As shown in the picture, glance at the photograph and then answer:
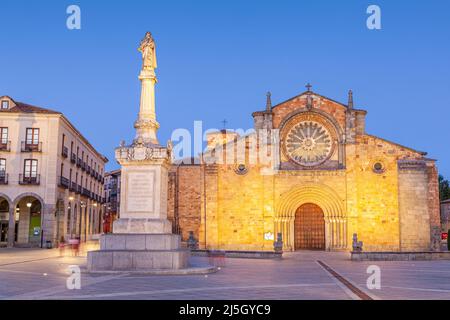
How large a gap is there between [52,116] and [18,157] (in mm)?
3915

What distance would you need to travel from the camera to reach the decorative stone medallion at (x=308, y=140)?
34.0 m

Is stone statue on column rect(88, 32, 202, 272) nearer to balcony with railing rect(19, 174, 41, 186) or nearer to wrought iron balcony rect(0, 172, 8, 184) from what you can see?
balcony with railing rect(19, 174, 41, 186)

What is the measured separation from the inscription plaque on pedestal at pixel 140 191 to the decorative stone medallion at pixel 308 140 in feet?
68.0

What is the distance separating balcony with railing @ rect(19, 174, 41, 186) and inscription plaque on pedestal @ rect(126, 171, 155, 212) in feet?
79.3

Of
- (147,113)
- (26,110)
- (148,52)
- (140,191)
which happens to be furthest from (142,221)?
(26,110)

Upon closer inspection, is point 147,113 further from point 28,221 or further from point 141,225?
point 28,221

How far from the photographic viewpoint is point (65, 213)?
130ft

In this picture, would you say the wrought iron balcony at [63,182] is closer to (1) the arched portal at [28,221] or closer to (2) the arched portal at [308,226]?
(1) the arched portal at [28,221]

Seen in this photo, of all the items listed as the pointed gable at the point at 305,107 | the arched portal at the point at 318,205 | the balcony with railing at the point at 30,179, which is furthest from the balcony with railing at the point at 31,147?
the arched portal at the point at 318,205

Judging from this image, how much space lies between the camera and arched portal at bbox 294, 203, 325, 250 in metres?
34.0

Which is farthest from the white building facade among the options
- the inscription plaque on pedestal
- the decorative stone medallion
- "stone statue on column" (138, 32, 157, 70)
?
"stone statue on column" (138, 32, 157, 70)

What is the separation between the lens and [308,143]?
34125 mm

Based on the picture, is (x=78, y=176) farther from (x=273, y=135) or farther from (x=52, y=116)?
(x=273, y=135)
